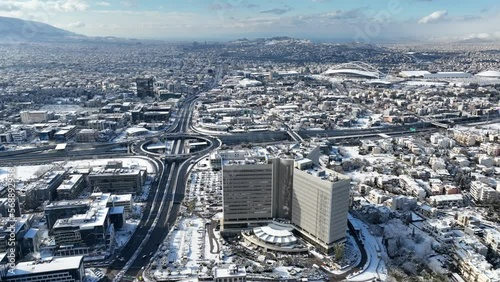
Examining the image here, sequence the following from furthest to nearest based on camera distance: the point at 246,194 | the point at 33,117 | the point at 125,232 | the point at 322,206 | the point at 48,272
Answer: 1. the point at 33,117
2. the point at 125,232
3. the point at 246,194
4. the point at 322,206
5. the point at 48,272

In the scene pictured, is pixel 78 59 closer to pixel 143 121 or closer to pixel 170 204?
pixel 143 121

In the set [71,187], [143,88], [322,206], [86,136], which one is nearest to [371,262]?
[322,206]

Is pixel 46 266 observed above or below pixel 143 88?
below

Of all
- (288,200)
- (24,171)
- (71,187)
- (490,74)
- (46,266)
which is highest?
(490,74)

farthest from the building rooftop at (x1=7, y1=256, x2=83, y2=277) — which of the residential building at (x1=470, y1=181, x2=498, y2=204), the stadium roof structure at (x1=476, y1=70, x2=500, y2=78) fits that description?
the stadium roof structure at (x1=476, y1=70, x2=500, y2=78)

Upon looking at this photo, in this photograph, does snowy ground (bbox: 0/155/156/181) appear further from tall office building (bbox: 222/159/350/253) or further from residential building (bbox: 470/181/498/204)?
residential building (bbox: 470/181/498/204)

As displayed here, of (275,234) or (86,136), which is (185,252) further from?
(86,136)

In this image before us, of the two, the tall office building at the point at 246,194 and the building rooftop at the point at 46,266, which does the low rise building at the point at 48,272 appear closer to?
the building rooftop at the point at 46,266
